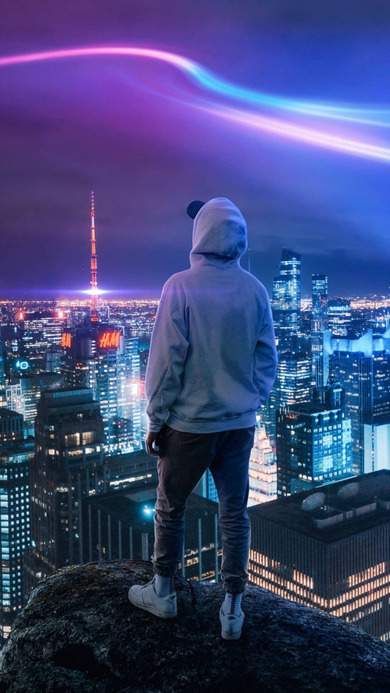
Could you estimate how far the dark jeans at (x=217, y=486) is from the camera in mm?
927

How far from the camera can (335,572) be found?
704 cm

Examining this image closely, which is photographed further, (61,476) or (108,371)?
(108,371)

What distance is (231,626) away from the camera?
89 cm

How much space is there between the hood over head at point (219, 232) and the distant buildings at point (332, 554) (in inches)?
265

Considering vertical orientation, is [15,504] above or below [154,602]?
below

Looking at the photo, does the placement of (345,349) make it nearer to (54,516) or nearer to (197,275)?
(54,516)

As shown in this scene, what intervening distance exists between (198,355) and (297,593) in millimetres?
7874

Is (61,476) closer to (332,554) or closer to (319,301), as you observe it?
(332,554)

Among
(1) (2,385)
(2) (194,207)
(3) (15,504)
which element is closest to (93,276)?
(1) (2,385)

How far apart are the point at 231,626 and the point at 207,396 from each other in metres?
0.38

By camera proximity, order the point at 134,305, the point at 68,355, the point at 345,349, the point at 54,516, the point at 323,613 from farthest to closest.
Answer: the point at 345,349, the point at 68,355, the point at 54,516, the point at 134,305, the point at 323,613

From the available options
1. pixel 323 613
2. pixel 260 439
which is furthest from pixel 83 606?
pixel 260 439

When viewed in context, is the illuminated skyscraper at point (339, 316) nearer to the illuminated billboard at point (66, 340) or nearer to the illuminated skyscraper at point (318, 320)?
the illuminated skyscraper at point (318, 320)

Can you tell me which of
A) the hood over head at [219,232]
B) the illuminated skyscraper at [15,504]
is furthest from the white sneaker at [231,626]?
the illuminated skyscraper at [15,504]
